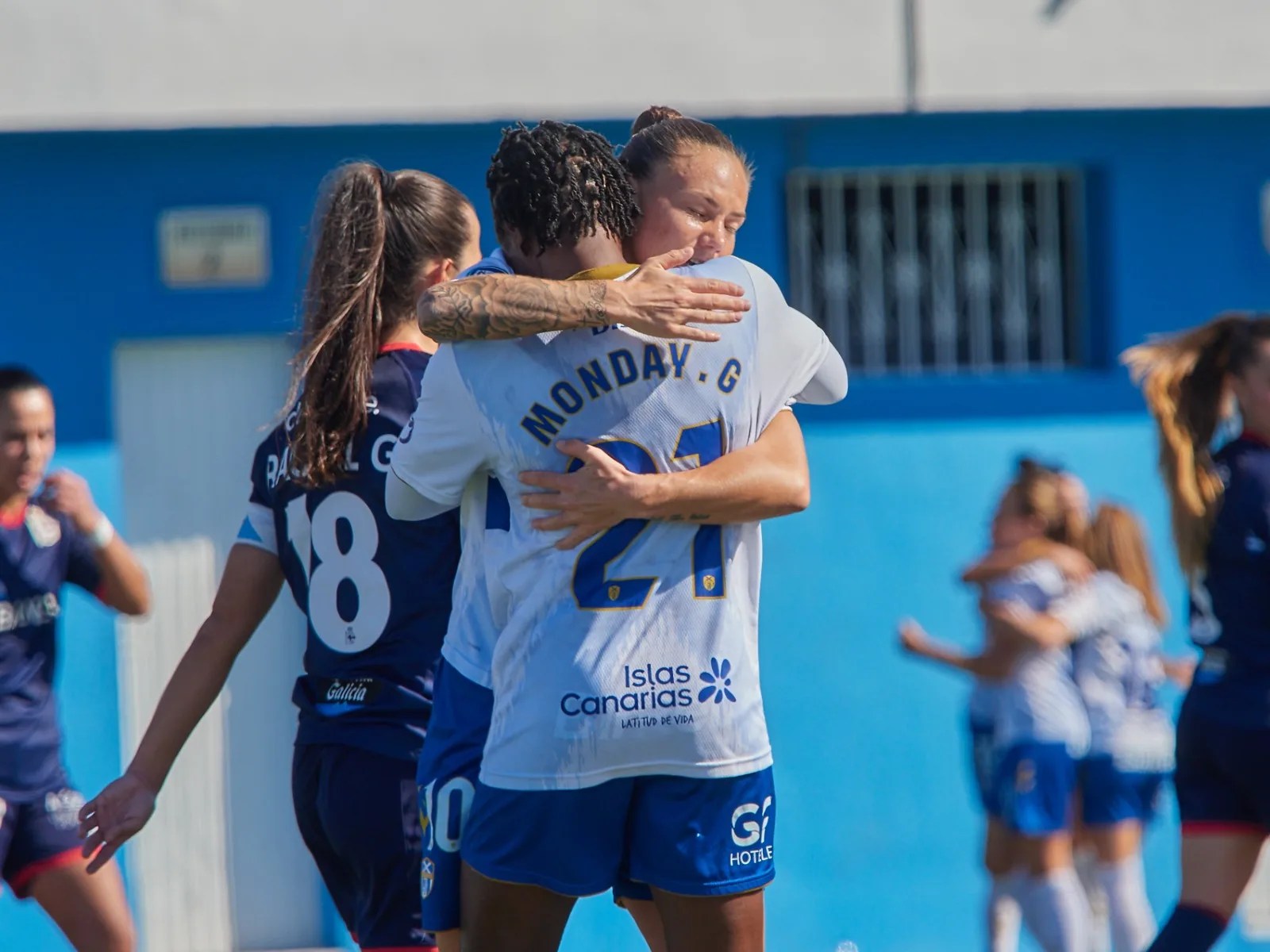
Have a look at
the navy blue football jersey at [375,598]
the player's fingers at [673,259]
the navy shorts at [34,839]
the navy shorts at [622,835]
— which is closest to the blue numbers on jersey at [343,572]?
the navy blue football jersey at [375,598]

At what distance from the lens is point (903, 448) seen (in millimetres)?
6969

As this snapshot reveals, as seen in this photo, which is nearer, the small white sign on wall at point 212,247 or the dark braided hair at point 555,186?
the dark braided hair at point 555,186

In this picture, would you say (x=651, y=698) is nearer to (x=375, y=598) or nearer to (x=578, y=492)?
(x=578, y=492)

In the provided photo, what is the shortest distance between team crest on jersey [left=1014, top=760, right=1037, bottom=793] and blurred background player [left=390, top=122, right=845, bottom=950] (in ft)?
11.8

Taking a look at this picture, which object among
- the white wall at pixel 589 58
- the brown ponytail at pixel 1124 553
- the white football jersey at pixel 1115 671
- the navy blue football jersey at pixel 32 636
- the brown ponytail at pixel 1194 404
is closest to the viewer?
the brown ponytail at pixel 1194 404

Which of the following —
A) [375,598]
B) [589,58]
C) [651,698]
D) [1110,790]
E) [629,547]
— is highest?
[589,58]

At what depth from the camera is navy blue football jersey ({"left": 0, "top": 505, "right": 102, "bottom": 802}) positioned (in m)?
4.60

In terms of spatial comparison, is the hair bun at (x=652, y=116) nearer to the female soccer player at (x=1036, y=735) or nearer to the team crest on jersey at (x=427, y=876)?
the team crest on jersey at (x=427, y=876)

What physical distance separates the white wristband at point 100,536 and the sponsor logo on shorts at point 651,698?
9.49ft

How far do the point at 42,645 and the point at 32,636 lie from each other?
4cm

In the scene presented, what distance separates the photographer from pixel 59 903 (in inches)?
177

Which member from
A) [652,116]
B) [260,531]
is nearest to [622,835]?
[260,531]

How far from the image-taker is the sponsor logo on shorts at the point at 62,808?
4.55 meters

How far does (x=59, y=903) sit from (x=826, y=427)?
11.9 feet
